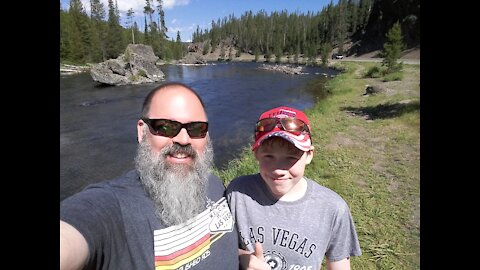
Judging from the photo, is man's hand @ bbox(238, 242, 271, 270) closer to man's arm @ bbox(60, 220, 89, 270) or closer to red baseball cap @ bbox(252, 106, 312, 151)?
red baseball cap @ bbox(252, 106, 312, 151)

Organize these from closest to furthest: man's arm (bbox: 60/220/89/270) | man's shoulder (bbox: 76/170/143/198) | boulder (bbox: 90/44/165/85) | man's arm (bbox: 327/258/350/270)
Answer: man's arm (bbox: 60/220/89/270), man's shoulder (bbox: 76/170/143/198), man's arm (bbox: 327/258/350/270), boulder (bbox: 90/44/165/85)

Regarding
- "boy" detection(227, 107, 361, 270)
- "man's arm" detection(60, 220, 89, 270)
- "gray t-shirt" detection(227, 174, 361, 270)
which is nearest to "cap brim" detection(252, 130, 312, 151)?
"boy" detection(227, 107, 361, 270)

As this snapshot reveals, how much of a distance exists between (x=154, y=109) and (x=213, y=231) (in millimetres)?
939

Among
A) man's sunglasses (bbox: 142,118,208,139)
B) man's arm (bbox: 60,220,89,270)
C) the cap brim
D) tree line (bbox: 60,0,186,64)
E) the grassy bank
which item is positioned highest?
tree line (bbox: 60,0,186,64)

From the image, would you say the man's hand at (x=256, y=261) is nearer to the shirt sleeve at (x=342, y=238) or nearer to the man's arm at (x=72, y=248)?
the shirt sleeve at (x=342, y=238)

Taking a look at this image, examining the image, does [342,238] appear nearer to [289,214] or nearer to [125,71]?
[289,214]

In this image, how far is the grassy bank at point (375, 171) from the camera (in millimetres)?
4598

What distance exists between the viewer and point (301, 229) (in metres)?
1.78

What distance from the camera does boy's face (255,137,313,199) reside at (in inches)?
71.4

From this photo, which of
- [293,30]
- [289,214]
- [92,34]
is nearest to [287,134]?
[289,214]

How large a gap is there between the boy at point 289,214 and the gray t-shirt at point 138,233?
6.9 inches

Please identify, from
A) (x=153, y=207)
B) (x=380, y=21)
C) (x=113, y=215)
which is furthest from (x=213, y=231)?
(x=380, y=21)
